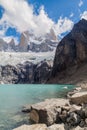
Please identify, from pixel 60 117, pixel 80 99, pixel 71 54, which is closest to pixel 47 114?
pixel 60 117

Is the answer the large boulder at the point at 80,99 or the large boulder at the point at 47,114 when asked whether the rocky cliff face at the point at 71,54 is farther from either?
the large boulder at the point at 47,114

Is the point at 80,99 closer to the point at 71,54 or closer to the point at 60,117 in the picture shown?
the point at 60,117

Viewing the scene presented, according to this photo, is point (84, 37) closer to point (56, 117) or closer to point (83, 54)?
point (83, 54)

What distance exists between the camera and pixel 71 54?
18012 cm

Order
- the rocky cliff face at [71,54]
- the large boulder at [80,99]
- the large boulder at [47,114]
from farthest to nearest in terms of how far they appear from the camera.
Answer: the rocky cliff face at [71,54] < the large boulder at [80,99] < the large boulder at [47,114]

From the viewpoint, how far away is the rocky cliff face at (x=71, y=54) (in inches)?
6610

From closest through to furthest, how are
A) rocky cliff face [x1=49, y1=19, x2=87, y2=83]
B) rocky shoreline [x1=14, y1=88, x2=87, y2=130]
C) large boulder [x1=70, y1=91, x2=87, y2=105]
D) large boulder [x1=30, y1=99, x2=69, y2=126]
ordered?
rocky shoreline [x1=14, y1=88, x2=87, y2=130]
large boulder [x1=30, y1=99, x2=69, y2=126]
large boulder [x1=70, y1=91, x2=87, y2=105]
rocky cliff face [x1=49, y1=19, x2=87, y2=83]

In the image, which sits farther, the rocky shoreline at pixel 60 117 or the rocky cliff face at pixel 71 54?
the rocky cliff face at pixel 71 54

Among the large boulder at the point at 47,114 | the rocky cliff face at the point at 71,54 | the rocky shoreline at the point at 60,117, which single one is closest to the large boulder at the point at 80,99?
the rocky shoreline at the point at 60,117

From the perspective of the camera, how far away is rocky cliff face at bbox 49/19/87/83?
167900 mm

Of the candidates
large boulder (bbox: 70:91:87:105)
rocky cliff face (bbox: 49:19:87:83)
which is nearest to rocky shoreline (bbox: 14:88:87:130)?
large boulder (bbox: 70:91:87:105)

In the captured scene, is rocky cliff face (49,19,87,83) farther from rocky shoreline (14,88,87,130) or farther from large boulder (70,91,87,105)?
rocky shoreline (14,88,87,130)

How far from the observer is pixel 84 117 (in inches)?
690

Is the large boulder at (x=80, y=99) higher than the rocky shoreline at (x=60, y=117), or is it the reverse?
the large boulder at (x=80, y=99)
